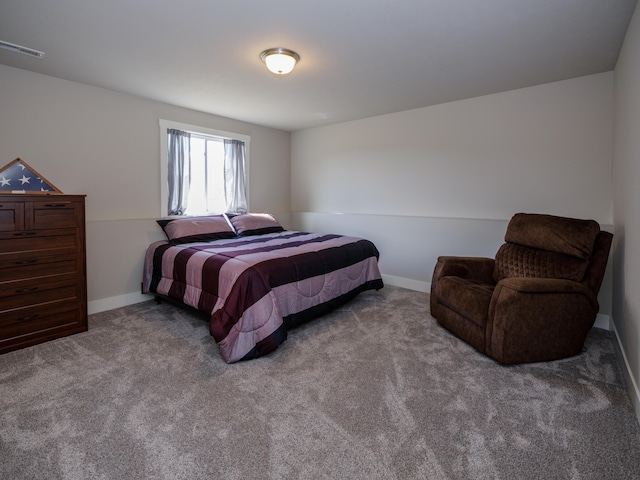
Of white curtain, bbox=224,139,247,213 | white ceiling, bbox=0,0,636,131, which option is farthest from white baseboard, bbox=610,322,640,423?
white curtain, bbox=224,139,247,213

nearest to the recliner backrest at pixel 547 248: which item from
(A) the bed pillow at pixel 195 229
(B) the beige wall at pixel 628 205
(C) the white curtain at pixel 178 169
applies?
(B) the beige wall at pixel 628 205

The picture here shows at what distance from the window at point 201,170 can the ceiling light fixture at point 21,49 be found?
1.35 metres

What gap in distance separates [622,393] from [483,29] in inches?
98.6

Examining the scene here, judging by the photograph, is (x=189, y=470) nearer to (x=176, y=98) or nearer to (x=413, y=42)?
(x=413, y=42)

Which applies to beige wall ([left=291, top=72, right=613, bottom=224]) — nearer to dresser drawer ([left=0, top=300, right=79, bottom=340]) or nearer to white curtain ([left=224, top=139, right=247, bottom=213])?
white curtain ([left=224, top=139, right=247, bottom=213])

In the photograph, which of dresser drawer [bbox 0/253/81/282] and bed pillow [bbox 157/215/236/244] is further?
bed pillow [bbox 157/215/236/244]

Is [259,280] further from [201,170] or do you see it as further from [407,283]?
[201,170]

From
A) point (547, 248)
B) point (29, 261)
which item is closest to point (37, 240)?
point (29, 261)

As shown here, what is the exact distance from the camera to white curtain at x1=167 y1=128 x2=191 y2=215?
4020 millimetres

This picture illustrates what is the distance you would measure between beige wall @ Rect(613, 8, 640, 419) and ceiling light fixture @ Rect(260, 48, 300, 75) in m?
2.24

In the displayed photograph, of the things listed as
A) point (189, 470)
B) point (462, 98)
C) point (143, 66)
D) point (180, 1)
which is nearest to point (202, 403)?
point (189, 470)

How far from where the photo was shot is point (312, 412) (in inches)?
69.9

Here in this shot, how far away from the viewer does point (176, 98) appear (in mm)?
3713

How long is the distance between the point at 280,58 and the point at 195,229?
212 cm
